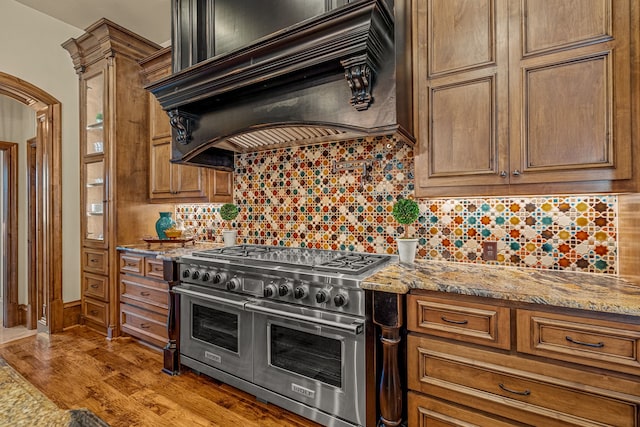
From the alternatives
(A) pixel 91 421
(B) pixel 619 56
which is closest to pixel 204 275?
(A) pixel 91 421

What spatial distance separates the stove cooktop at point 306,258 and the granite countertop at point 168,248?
249 millimetres

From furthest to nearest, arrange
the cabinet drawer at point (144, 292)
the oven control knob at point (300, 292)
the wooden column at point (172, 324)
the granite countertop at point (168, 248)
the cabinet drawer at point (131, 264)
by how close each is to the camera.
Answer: the cabinet drawer at point (131, 264) → the cabinet drawer at point (144, 292) → the granite countertop at point (168, 248) → the wooden column at point (172, 324) → the oven control knob at point (300, 292)

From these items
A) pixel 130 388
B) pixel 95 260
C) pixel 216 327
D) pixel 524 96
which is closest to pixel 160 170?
pixel 95 260

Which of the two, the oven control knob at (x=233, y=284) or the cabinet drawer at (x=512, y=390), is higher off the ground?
the oven control knob at (x=233, y=284)

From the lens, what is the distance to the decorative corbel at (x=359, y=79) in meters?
1.73

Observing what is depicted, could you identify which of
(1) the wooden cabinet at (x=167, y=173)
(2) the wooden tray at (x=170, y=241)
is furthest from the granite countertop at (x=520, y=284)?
(2) the wooden tray at (x=170, y=241)

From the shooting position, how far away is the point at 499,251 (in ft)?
6.39

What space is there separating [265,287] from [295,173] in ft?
3.52

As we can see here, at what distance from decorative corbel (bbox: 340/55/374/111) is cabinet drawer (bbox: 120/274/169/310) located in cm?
211

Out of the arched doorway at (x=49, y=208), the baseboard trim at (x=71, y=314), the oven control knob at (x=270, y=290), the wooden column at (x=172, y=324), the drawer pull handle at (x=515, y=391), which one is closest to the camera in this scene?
the drawer pull handle at (x=515, y=391)

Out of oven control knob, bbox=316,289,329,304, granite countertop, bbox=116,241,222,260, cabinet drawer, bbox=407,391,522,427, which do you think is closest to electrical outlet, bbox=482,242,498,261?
cabinet drawer, bbox=407,391,522,427

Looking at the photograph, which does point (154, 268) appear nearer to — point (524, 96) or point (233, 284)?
point (233, 284)

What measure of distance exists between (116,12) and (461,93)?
3.35 m

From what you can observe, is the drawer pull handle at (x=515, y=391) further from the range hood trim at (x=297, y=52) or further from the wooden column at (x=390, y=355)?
the range hood trim at (x=297, y=52)
